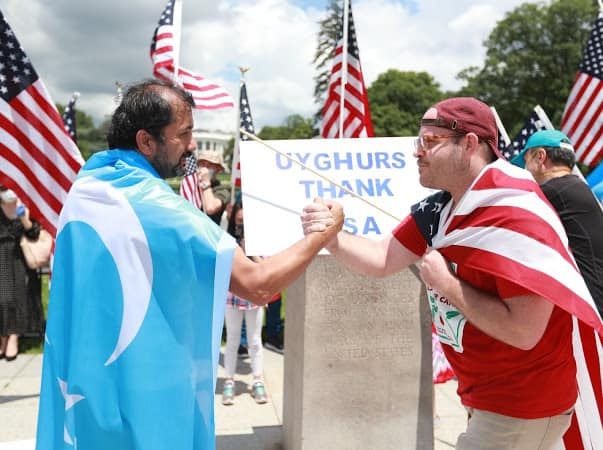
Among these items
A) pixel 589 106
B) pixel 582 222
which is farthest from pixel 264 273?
pixel 589 106

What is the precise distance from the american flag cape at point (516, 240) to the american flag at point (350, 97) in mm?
5616

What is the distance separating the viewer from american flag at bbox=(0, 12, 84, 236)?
5.17 meters

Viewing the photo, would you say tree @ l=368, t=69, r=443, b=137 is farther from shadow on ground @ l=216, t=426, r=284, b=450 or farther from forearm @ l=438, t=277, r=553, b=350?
forearm @ l=438, t=277, r=553, b=350

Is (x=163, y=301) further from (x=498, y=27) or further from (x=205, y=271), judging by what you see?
(x=498, y=27)

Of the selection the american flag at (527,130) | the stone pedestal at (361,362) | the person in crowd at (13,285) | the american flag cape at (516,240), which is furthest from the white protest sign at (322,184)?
the person in crowd at (13,285)

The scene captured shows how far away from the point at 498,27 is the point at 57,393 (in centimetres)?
4112

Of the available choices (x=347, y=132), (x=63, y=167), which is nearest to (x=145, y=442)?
(x=63, y=167)

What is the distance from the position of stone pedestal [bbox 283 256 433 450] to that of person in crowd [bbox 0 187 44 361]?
176 inches

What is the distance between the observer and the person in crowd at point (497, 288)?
6.05 ft

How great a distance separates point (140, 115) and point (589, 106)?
7.09 metres

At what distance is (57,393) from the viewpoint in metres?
2.00

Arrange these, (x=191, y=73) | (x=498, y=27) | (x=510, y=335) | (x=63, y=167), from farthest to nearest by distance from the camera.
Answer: (x=498, y=27), (x=191, y=73), (x=63, y=167), (x=510, y=335)

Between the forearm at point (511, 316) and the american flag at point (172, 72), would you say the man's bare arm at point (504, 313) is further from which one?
the american flag at point (172, 72)

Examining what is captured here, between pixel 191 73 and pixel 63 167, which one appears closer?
pixel 63 167
